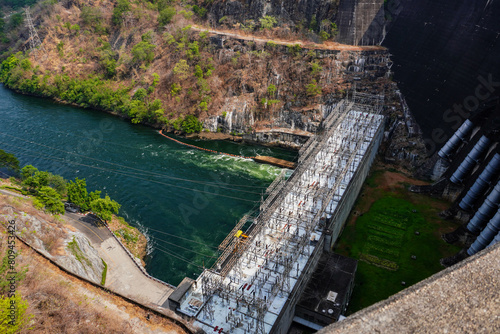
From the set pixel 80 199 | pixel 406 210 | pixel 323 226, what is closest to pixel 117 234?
pixel 80 199

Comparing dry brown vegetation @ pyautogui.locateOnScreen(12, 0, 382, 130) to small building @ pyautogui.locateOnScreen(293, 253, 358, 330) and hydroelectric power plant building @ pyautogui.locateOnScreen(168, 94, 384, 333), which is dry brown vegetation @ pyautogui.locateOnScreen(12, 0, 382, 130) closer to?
hydroelectric power plant building @ pyautogui.locateOnScreen(168, 94, 384, 333)

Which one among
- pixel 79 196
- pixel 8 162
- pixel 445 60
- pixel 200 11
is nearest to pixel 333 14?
pixel 445 60

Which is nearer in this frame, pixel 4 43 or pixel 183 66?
pixel 183 66

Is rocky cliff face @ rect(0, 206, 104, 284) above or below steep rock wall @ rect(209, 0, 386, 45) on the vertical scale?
below

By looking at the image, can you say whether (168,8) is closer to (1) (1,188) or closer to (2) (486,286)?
(1) (1,188)

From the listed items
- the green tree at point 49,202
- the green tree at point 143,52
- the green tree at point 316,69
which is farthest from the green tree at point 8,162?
the green tree at point 316,69

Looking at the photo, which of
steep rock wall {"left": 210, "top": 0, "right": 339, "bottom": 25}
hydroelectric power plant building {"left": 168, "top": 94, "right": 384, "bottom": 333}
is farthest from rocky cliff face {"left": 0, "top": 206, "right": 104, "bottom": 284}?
steep rock wall {"left": 210, "top": 0, "right": 339, "bottom": 25}

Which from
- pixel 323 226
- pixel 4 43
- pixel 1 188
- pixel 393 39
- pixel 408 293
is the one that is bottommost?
pixel 4 43

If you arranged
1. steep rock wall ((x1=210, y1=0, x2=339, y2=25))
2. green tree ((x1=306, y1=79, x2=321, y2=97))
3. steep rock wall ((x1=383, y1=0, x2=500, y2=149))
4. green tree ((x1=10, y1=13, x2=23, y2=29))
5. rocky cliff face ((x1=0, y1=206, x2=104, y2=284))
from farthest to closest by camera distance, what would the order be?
green tree ((x1=10, y1=13, x2=23, y2=29))
steep rock wall ((x1=210, y1=0, x2=339, y2=25))
green tree ((x1=306, y1=79, x2=321, y2=97))
steep rock wall ((x1=383, y1=0, x2=500, y2=149))
rocky cliff face ((x1=0, y1=206, x2=104, y2=284))
